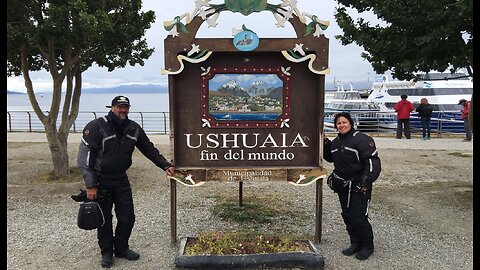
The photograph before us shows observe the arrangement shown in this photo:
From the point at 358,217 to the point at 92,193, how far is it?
8.97ft

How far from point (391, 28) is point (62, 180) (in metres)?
6.57

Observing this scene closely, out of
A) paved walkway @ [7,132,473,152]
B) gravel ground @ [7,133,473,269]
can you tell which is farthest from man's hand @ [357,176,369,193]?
paved walkway @ [7,132,473,152]

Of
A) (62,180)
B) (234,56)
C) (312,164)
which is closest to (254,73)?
(234,56)

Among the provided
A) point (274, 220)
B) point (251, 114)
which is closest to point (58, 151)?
point (274, 220)

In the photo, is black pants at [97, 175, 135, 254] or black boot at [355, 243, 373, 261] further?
black boot at [355, 243, 373, 261]

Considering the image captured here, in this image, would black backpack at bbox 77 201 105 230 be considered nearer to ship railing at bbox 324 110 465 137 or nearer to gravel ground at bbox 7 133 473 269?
gravel ground at bbox 7 133 473 269

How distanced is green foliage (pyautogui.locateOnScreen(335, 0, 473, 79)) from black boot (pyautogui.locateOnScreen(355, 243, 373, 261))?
9.11ft

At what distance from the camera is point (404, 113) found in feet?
47.9

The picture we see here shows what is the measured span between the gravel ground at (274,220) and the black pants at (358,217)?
238mm

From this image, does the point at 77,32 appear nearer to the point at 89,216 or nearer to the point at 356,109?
the point at 89,216

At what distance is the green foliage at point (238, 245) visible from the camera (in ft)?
14.5

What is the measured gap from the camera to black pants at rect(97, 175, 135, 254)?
4352mm

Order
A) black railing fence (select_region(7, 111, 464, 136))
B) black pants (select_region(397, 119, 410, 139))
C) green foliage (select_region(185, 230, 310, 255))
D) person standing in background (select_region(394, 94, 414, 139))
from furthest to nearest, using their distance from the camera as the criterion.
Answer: black railing fence (select_region(7, 111, 464, 136)), black pants (select_region(397, 119, 410, 139)), person standing in background (select_region(394, 94, 414, 139)), green foliage (select_region(185, 230, 310, 255))

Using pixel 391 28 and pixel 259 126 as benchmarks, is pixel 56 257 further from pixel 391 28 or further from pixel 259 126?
pixel 391 28
